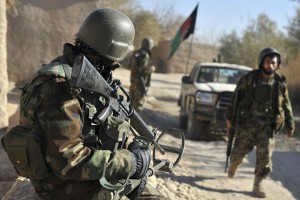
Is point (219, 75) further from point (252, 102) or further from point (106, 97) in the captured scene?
point (106, 97)

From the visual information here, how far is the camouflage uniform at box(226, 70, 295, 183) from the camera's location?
5.37 m

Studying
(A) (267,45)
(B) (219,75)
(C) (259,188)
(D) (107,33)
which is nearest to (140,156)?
(D) (107,33)

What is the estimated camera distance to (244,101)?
5562 mm

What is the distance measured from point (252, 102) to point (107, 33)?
11.4 ft

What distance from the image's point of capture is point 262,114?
5.42m

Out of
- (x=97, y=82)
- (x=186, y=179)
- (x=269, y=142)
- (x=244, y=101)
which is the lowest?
(x=186, y=179)

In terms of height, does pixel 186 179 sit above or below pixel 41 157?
below

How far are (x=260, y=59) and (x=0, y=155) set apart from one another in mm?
3250

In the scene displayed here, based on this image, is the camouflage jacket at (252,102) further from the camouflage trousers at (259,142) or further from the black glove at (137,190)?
the black glove at (137,190)

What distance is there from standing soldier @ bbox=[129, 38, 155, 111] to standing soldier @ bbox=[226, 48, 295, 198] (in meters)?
3.75

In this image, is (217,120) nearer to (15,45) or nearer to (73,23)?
(73,23)

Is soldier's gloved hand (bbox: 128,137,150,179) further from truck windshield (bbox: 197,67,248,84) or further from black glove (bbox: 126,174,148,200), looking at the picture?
truck windshield (bbox: 197,67,248,84)

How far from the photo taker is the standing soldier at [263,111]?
17.6ft

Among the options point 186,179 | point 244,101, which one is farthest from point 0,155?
point 244,101
